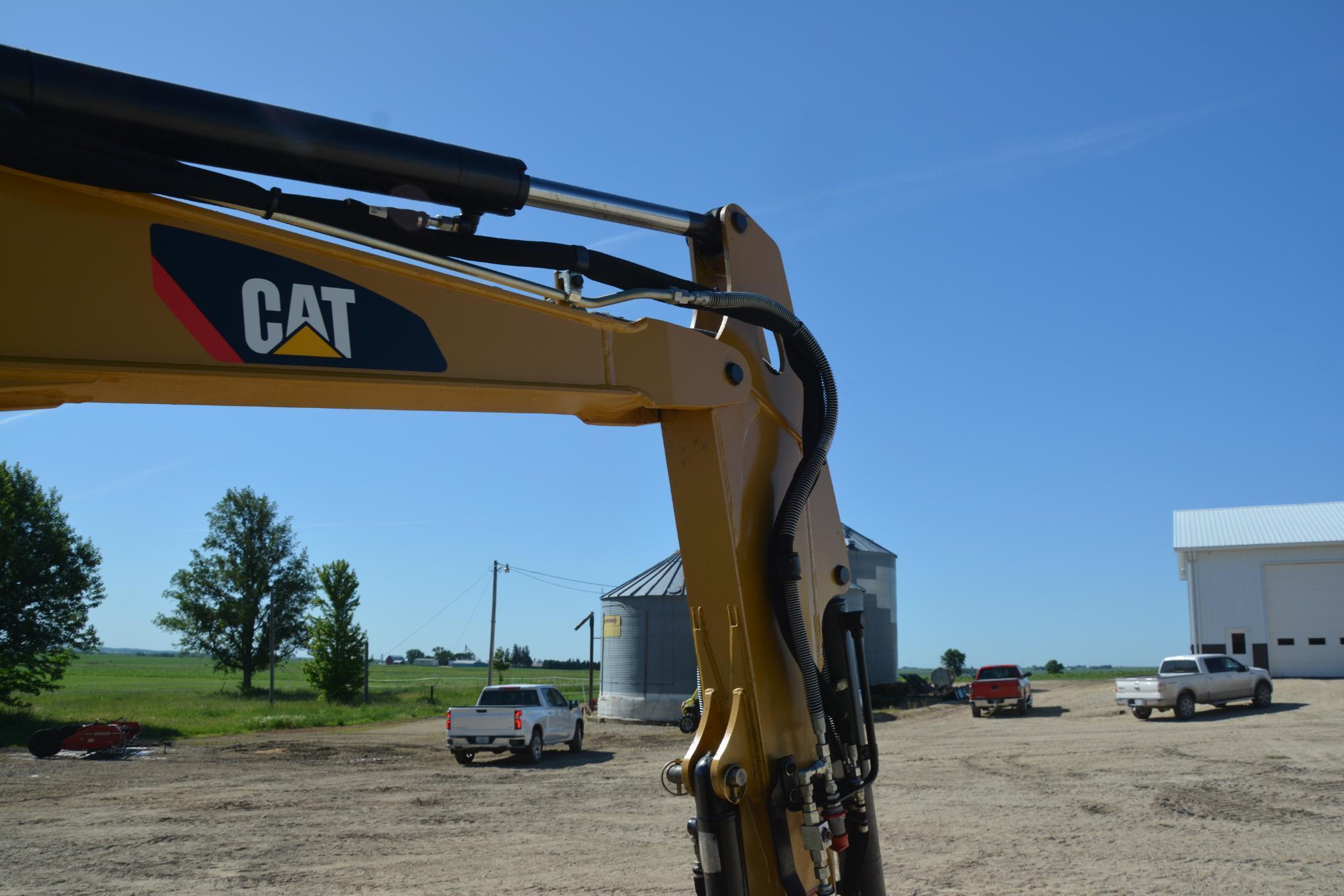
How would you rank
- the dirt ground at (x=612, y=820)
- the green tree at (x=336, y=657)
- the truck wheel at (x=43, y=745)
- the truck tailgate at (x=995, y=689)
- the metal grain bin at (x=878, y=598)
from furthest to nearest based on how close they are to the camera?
1. the green tree at (x=336, y=657)
2. the metal grain bin at (x=878, y=598)
3. the truck tailgate at (x=995, y=689)
4. the truck wheel at (x=43, y=745)
5. the dirt ground at (x=612, y=820)

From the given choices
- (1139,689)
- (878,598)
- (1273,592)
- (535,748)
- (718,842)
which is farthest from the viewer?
(878,598)

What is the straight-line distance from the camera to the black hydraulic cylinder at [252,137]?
10.0 ft

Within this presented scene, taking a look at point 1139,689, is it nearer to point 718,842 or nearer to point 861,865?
point 861,865

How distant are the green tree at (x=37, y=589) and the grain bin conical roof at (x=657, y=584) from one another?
18253 mm

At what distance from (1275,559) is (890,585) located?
13.8 metres

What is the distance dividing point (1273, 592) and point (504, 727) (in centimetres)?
3001

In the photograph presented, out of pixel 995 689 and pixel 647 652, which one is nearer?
pixel 995 689

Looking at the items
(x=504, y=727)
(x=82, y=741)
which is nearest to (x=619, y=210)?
(x=504, y=727)

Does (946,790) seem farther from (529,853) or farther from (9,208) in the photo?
(9,208)

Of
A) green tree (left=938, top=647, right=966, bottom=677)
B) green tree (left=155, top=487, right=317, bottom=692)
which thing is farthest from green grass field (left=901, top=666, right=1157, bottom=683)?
green tree (left=155, top=487, right=317, bottom=692)

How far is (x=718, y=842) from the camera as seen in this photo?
4.11 metres

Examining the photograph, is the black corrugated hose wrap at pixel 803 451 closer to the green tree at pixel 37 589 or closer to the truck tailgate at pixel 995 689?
the truck tailgate at pixel 995 689

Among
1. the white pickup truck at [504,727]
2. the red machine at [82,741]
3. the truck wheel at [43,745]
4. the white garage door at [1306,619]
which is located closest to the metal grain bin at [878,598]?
the white garage door at [1306,619]

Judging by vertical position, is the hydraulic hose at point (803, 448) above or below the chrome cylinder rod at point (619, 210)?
below
